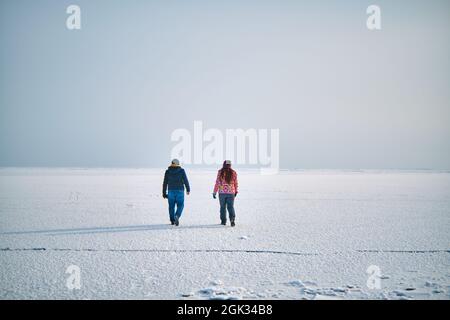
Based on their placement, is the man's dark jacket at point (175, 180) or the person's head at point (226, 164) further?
the person's head at point (226, 164)

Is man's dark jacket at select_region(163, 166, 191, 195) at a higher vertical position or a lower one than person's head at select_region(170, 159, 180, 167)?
lower

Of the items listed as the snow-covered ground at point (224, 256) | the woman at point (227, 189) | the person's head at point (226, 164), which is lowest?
the snow-covered ground at point (224, 256)

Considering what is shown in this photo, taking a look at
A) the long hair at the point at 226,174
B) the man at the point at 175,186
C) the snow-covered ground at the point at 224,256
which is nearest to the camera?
the snow-covered ground at the point at 224,256

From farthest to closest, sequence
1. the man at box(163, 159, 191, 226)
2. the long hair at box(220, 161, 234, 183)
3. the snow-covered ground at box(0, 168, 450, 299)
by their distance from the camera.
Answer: the long hair at box(220, 161, 234, 183) < the man at box(163, 159, 191, 226) < the snow-covered ground at box(0, 168, 450, 299)

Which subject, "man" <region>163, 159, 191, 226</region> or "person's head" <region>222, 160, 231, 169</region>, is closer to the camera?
"man" <region>163, 159, 191, 226</region>

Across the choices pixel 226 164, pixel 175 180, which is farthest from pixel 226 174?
pixel 175 180

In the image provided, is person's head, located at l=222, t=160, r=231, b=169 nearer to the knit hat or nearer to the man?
the knit hat

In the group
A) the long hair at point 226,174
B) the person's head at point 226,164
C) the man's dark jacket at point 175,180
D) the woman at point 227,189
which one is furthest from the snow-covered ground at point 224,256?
the person's head at point 226,164

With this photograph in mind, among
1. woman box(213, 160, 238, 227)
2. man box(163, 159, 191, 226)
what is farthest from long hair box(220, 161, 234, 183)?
man box(163, 159, 191, 226)

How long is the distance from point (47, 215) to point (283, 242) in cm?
691

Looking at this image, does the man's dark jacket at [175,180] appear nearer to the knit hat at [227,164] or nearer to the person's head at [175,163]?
the person's head at [175,163]
